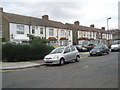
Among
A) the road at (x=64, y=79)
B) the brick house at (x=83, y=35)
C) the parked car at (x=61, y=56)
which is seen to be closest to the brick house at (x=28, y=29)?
the brick house at (x=83, y=35)

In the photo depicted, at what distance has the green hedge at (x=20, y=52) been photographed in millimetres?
14273

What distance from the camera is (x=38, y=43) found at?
1634cm

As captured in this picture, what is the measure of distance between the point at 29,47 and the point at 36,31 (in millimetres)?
16844

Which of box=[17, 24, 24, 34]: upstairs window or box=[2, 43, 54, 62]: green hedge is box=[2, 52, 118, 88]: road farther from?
box=[17, 24, 24, 34]: upstairs window

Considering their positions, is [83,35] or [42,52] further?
[83,35]

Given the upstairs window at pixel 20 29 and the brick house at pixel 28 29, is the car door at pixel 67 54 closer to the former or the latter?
the brick house at pixel 28 29

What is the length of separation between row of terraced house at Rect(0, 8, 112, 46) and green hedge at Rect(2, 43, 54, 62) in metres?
11.7

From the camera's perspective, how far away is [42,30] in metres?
33.3

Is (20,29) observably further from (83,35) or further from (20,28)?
(83,35)

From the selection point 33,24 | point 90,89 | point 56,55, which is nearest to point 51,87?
point 90,89

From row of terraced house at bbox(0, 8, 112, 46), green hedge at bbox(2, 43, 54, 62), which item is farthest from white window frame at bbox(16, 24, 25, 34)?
green hedge at bbox(2, 43, 54, 62)

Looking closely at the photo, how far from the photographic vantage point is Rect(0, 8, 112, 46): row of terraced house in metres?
27.4

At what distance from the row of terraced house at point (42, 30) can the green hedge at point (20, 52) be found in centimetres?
1165

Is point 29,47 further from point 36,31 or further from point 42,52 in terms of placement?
point 36,31
